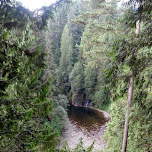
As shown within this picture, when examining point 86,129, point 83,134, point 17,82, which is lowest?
point 83,134

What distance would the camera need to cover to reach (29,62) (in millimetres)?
3020

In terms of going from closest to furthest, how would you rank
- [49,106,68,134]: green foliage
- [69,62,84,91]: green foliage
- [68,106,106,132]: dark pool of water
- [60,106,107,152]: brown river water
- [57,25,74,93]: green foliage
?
[60,106,107,152]: brown river water < [49,106,68,134]: green foliage < [68,106,106,132]: dark pool of water < [69,62,84,91]: green foliage < [57,25,74,93]: green foliage

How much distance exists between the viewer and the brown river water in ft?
47.0

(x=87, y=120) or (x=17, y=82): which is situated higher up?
(x=17, y=82)

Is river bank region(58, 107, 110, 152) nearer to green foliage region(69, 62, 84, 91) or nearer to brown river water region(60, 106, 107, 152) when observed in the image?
brown river water region(60, 106, 107, 152)

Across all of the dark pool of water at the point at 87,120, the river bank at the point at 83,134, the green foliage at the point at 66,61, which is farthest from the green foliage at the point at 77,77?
the river bank at the point at 83,134

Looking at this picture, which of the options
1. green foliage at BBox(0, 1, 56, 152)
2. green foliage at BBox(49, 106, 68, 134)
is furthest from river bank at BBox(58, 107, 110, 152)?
green foliage at BBox(0, 1, 56, 152)

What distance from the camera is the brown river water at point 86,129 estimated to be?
14328 millimetres

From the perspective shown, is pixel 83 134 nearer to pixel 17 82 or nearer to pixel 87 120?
pixel 87 120

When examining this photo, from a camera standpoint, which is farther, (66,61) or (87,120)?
(66,61)

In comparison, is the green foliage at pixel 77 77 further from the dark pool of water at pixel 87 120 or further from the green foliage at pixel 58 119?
the green foliage at pixel 58 119

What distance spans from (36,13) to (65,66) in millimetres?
29310

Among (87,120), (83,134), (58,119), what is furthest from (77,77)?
(58,119)

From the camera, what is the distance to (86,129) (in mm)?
16875
